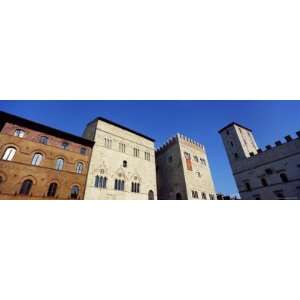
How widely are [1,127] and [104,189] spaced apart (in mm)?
10607

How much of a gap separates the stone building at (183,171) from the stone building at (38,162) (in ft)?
43.8

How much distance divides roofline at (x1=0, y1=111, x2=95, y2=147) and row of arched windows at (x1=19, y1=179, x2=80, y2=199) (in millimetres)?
4889

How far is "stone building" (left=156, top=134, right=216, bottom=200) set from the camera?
22750 mm

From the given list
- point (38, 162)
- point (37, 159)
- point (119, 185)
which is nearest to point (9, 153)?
point (37, 159)

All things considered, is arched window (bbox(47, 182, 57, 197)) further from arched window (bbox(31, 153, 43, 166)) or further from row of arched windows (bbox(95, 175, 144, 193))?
row of arched windows (bbox(95, 175, 144, 193))

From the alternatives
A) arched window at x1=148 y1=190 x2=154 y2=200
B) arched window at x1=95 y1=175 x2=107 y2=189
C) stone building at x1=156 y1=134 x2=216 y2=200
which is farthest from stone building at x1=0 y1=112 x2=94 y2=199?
stone building at x1=156 y1=134 x2=216 y2=200

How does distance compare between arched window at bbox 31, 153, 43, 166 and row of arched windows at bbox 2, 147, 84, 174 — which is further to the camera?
arched window at bbox 31, 153, 43, 166

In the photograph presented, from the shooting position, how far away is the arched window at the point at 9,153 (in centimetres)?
1234

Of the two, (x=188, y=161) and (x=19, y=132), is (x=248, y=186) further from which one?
(x=19, y=132)

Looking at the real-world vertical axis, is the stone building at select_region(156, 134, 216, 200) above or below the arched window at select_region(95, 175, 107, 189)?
above

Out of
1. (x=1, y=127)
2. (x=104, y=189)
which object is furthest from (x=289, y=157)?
(x=1, y=127)

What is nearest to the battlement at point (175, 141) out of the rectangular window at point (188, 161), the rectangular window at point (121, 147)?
the rectangular window at point (188, 161)

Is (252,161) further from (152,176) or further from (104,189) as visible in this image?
(104,189)

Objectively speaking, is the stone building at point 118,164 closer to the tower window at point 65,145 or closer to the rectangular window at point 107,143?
the rectangular window at point 107,143
